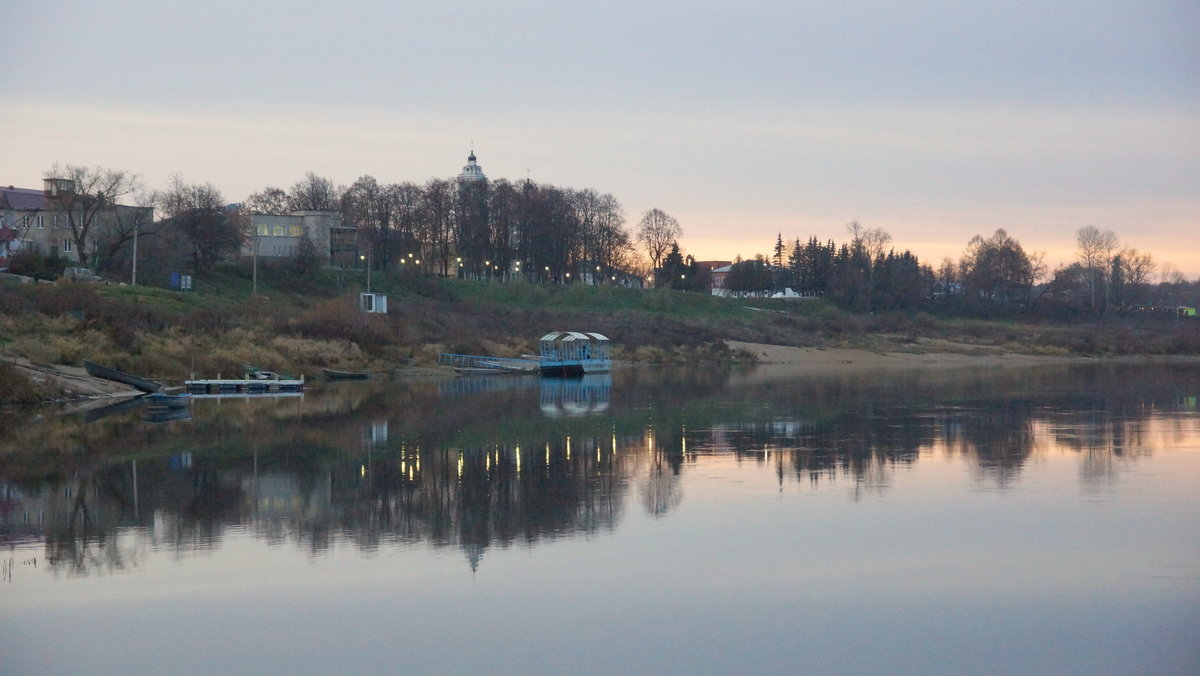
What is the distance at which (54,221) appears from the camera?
263 feet

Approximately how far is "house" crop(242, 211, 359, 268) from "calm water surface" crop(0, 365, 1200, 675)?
65.2 meters

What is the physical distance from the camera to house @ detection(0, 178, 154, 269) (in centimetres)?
7406

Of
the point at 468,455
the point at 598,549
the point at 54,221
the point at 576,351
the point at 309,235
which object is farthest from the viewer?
the point at 309,235

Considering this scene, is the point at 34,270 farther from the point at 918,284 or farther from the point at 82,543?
the point at 918,284

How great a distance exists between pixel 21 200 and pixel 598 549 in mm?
82851

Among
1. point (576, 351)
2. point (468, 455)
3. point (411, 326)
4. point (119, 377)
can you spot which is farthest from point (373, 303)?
point (468, 455)

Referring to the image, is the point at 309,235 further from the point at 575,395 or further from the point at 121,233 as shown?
the point at 575,395

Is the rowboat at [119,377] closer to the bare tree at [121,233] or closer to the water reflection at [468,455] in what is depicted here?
the water reflection at [468,455]

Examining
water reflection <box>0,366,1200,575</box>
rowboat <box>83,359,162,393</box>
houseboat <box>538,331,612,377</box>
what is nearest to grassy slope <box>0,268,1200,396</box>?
rowboat <box>83,359,162,393</box>

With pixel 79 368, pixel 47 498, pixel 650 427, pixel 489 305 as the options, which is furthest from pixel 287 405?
pixel 489 305

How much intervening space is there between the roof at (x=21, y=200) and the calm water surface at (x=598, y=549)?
5846 centimetres

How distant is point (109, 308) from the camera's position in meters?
49.8

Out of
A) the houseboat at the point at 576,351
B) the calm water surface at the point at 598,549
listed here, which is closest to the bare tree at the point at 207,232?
the houseboat at the point at 576,351

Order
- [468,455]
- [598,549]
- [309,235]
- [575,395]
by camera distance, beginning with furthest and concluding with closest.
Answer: [309,235] → [575,395] → [468,455] → [598,549]
